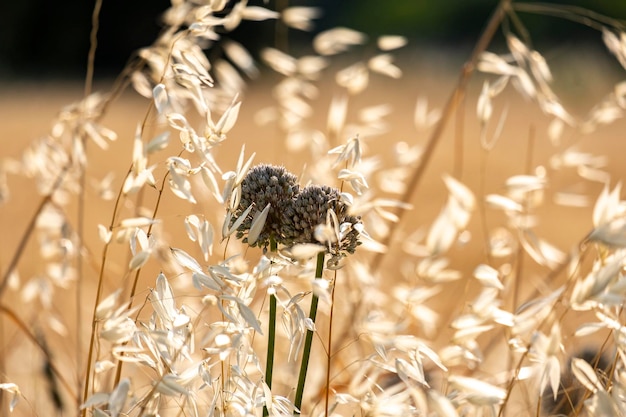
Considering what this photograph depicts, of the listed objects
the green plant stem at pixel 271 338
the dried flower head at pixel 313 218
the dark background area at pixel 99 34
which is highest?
the dried flower head at pixel 313 218

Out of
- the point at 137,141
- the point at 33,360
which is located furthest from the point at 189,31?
the point at 33,360

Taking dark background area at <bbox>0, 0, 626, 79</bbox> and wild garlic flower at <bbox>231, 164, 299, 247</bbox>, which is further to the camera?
dark background area at <bbox>0, 0, 626, 79</bbox>

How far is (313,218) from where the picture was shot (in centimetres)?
41

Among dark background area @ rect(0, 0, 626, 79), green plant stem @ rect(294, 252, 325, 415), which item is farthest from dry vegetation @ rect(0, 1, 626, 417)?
dark background area @ rect(0, 0, 626, 79)

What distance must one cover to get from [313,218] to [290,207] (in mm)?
15

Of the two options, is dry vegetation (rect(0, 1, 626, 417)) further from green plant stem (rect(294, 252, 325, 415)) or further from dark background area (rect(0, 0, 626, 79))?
dark background area (rect(0, 0, 626, 79))

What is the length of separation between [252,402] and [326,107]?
3.29 metres

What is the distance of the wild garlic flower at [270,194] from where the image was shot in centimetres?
43

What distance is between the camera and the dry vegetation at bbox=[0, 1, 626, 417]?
373 millimetres

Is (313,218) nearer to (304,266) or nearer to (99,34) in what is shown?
(304,266)

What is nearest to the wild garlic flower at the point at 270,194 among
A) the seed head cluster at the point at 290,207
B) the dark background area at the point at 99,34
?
the seed head cluster at the point at 290,207

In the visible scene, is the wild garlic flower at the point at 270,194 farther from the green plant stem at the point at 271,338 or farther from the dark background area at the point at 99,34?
the dark background area at the point at 99,34

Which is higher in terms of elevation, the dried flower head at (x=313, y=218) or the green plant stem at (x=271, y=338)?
the dried flower head at (x=313, y=218)

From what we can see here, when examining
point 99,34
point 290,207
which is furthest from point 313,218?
point 99,34
